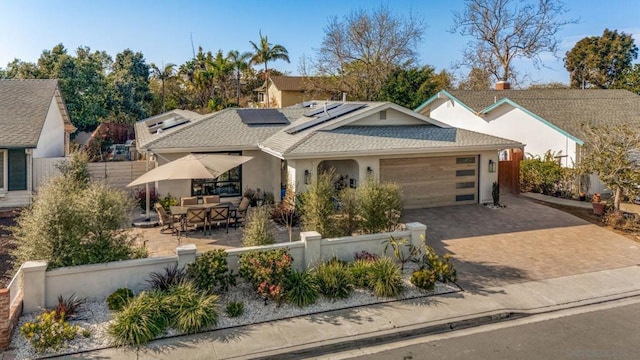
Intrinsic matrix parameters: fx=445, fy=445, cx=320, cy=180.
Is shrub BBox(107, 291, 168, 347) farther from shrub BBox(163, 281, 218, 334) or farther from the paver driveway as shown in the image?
the paver driveway

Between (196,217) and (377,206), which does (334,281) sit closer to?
(377,206)

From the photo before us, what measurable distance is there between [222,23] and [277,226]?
15595mm

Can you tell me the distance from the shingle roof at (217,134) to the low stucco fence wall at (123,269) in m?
8.09

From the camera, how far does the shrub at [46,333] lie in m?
7.59

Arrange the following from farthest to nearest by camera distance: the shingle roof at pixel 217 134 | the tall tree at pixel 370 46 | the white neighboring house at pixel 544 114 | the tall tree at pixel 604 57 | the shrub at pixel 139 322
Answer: the tall tree at pixel 604 57 → the tall tree at pixel 370 46 → the white neighboring house at pixel 544 114 → the shingle roof at pixel 217 134 → the shrub at pixel 139 322

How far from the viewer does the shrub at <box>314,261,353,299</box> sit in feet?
32.1

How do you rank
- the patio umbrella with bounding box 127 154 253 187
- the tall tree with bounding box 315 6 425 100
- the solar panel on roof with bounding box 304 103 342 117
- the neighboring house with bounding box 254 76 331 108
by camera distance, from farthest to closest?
the neighboring house with bounding box 254 76 331 108 → the tall tree with bounding box 315 6 425 100 → the solar panel on roof with bounding box 304 103 342 117 → the patio umbrella with bounding box 127 154 253 187

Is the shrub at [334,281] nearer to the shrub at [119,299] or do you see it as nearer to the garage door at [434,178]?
the shrub at [119,299]

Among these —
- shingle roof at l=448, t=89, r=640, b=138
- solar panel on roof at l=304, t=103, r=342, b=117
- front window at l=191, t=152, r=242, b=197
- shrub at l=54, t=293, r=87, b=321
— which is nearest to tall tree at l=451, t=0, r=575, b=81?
shingle roof at l=448, t=89, r=640, b=138

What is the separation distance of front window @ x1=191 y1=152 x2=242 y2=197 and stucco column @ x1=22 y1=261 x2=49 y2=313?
9453 mm

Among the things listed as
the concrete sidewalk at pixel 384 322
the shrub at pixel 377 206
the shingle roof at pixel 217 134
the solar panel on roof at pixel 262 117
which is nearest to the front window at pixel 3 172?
the shingle roof at pixel 217 134

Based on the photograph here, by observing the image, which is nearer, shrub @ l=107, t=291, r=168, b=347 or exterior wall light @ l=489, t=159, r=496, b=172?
shrub @ l=107, t=291, r=168, b=347

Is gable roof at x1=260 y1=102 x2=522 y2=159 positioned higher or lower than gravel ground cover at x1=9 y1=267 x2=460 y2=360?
higher

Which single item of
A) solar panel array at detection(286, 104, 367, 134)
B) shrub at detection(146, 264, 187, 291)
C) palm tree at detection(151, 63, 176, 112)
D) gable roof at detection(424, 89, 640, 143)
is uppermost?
palm tree at detection(151, 63, 176, 112)
